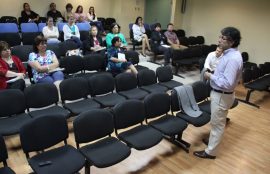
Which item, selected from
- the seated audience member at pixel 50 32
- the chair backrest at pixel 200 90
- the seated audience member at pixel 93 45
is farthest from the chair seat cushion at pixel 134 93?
the seated audience member at pixel 50 32

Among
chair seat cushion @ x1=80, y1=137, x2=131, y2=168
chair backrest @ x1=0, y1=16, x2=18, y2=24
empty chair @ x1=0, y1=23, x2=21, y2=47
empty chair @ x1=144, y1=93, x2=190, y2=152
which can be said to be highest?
chair backrest @ x1=0, y1=16, x2=18, y2=24

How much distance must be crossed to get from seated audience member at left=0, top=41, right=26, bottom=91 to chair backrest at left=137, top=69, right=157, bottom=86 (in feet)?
6.40

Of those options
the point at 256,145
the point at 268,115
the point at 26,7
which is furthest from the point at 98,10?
the point at 256,145

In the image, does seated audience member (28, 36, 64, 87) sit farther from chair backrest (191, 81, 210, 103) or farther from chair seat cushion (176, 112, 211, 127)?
chair backrest (191, 81, 210, 103)

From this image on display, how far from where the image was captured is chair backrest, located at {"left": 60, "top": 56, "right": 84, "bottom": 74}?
472 cm

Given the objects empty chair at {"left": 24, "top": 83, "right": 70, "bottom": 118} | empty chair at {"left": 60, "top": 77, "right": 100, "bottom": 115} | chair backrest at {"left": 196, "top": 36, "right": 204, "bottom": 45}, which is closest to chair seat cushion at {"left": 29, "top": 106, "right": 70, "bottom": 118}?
empty chair at {"left": 24, "top": 83, "right": 70, "bottom": 118}

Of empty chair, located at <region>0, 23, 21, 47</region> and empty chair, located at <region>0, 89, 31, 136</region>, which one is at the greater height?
empty chair, located at <region>0, 23, 21, 47</region>

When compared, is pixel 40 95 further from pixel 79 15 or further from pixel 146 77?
pixel 79 15

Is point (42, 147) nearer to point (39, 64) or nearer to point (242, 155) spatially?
point (39, 64)

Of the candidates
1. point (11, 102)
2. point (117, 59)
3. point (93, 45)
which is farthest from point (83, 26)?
point (11, 102)

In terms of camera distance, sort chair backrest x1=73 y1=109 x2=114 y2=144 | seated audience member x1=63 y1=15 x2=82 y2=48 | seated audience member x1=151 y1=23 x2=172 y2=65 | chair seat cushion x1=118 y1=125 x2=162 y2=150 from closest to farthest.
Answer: chair backrest x1=73 y1=109 x2=114 y2=144 → chair seat cushion x1=118 y1=125 x2=162 y2=150 → seated audience member x1=63 y1=15 x2=82 y2=48 → seated audience member x1=151 y1=23 x2=172 y2=65

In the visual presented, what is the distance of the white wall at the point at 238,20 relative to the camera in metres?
7.69

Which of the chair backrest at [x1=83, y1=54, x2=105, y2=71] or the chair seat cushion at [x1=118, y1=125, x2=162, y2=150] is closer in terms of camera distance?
the chair seat cushion at [x1=118, y1=125, x2=162, y2=150]

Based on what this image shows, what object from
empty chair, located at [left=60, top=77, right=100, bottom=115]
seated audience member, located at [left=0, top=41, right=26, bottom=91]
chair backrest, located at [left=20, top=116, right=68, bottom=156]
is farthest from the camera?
seated audience member, located at [left=0, top=41, right=26, bottom=91]
